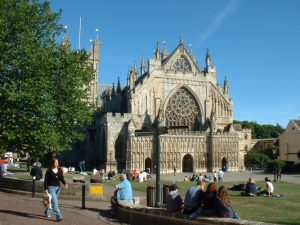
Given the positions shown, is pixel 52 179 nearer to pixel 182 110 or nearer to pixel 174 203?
pixel 174 203

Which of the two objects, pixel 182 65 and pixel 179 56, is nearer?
pixel 182 65

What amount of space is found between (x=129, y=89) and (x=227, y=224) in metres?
56.1

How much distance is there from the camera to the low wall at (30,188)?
21125 millimetres

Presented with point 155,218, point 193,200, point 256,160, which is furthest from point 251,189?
point 256,160

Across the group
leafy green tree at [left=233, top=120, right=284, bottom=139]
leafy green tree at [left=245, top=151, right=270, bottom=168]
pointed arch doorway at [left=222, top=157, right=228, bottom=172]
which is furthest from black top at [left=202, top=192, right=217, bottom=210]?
leafy green tree at [left=233, top=120, right=284, bottom=139]

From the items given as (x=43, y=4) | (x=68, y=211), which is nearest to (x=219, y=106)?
(x=43, y=4)

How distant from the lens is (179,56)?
7038 cm

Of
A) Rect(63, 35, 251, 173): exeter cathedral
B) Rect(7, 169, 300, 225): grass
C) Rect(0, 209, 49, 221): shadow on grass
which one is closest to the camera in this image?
Rect(0, 209, 49, 221): shadow on grass

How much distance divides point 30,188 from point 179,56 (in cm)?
5104

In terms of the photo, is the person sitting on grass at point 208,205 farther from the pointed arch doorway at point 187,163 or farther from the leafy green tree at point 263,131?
the leafy green tree at point 263,131

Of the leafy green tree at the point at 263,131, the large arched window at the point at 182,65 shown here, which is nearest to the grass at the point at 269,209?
the large arched window at the point at 182,65

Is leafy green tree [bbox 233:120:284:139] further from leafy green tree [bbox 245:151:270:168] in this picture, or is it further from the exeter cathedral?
the exeter cathedral

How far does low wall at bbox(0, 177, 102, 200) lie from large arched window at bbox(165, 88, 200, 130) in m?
44.8

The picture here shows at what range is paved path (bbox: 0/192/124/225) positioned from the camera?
13.5 meters
